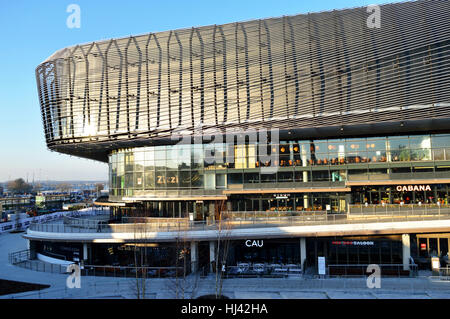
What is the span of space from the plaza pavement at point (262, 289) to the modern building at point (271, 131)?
15.3ft

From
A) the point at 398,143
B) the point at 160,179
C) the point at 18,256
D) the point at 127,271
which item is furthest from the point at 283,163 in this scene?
the point at 18,256

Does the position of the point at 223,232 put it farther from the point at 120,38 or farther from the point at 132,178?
the point at 120,38

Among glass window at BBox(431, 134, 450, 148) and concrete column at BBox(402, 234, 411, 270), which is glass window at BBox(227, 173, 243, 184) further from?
glass window at BBox(431, 134, 450, 148)

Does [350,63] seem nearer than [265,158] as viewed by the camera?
Yes

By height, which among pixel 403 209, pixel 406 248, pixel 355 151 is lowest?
pixel 406 248

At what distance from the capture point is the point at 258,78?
128ft

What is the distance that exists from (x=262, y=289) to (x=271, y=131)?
19775 mm

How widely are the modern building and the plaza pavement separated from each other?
4.66 metres

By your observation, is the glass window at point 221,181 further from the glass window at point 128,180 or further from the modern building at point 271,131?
the glass window at point 128,180

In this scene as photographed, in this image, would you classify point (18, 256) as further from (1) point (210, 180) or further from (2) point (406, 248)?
(2) point (406, 248)

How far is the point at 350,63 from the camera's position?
121 feet

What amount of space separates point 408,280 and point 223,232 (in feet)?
46.7

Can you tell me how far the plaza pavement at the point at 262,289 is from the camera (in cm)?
2200

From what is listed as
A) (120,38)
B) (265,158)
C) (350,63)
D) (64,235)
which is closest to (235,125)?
(265,158)
